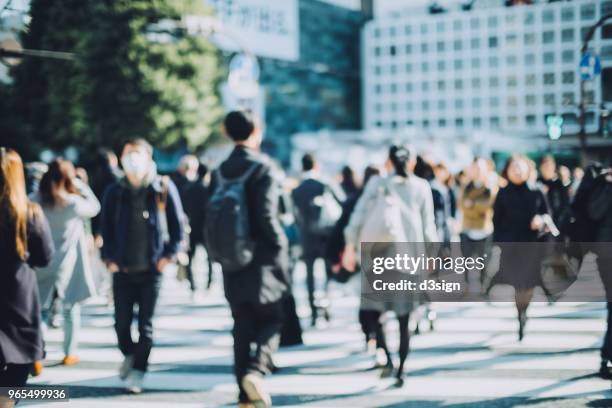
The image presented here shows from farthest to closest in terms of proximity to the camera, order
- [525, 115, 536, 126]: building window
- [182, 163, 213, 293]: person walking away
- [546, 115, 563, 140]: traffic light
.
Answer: [525, 115, 536, 126]: building window < [546, 115, 563, 140]: traffic light < [182, 163, 213, 293]: person walking away

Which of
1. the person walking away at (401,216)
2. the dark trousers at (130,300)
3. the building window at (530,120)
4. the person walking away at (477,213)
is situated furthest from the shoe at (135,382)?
the building window at (530,120)

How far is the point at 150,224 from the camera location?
5508mm

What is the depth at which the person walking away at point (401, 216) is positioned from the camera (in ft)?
17.6

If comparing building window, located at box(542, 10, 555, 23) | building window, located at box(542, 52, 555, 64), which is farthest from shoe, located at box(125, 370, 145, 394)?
building window, located at box(542, 52, 555, 64)

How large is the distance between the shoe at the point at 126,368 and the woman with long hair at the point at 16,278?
4.40 feet

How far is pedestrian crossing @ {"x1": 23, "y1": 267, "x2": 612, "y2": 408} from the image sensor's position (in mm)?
5090

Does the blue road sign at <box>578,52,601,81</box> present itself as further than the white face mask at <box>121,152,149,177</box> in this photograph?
Yes

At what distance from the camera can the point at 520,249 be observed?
270 inches

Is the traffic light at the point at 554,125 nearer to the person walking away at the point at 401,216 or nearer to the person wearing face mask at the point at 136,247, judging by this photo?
the person walking away at the point at 401,216

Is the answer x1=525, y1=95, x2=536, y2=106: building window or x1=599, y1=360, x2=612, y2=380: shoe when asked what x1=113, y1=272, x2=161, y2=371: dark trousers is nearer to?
x1=599, y1=360, x2=612, y2=380: shoe

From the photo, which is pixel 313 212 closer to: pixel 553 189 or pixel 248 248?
pixel 248 248

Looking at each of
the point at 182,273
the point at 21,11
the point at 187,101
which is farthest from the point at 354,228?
the point at 187,101

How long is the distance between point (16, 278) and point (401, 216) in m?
2.68

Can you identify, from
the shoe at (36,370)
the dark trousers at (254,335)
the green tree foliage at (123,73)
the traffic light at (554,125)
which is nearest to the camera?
the dark trousers at (254,335)
